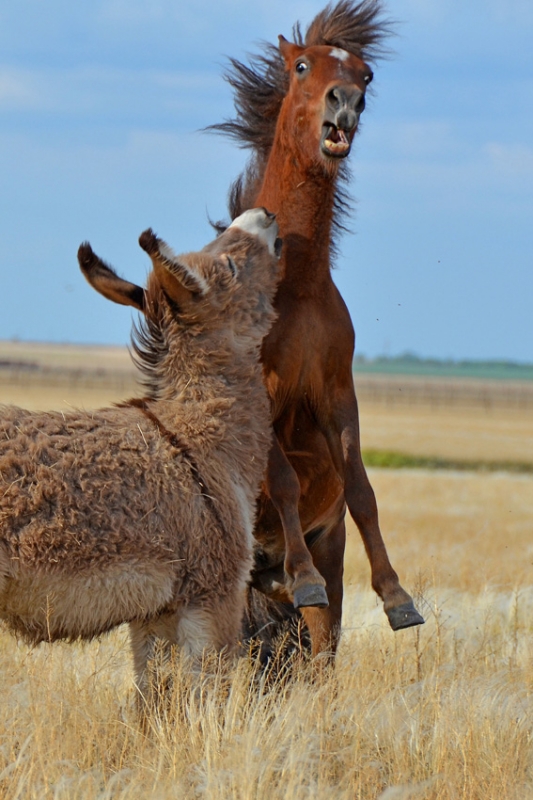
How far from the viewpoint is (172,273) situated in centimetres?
489

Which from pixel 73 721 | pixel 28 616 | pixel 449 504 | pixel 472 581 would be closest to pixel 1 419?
pixel 28 616

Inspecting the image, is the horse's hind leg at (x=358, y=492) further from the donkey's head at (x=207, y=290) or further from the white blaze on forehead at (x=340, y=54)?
the white blaze on forehead at (x=340, y=54)

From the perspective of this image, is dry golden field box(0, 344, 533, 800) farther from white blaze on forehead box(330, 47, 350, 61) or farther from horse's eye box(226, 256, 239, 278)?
white blaze on forehead box(330, 47, 350, 61)

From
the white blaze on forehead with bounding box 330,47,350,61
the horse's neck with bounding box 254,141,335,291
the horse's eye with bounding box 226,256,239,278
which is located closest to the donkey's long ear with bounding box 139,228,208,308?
the horse's eye with bounding box 226,256,239,278

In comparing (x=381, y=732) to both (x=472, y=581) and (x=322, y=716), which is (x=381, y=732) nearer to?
(x=322, y=716)

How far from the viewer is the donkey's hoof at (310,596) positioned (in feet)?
17.1

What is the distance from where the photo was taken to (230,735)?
14.1 ft

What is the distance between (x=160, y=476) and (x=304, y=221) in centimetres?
194

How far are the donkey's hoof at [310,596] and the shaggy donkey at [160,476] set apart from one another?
21.2 inches

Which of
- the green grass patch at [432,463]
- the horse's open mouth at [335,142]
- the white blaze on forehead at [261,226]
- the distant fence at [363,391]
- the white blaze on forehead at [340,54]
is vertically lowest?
the green grass patch at [432,463]

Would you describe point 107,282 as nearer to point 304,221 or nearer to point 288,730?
point 304,221

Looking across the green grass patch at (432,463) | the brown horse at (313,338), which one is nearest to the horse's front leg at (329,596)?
the brown horse at (313,338)

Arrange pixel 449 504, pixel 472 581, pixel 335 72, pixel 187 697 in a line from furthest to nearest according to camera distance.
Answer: pixel 449 504 < pixel 472 581 < pixel 335 72 < pixel 187 697

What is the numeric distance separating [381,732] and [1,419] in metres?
2.21
